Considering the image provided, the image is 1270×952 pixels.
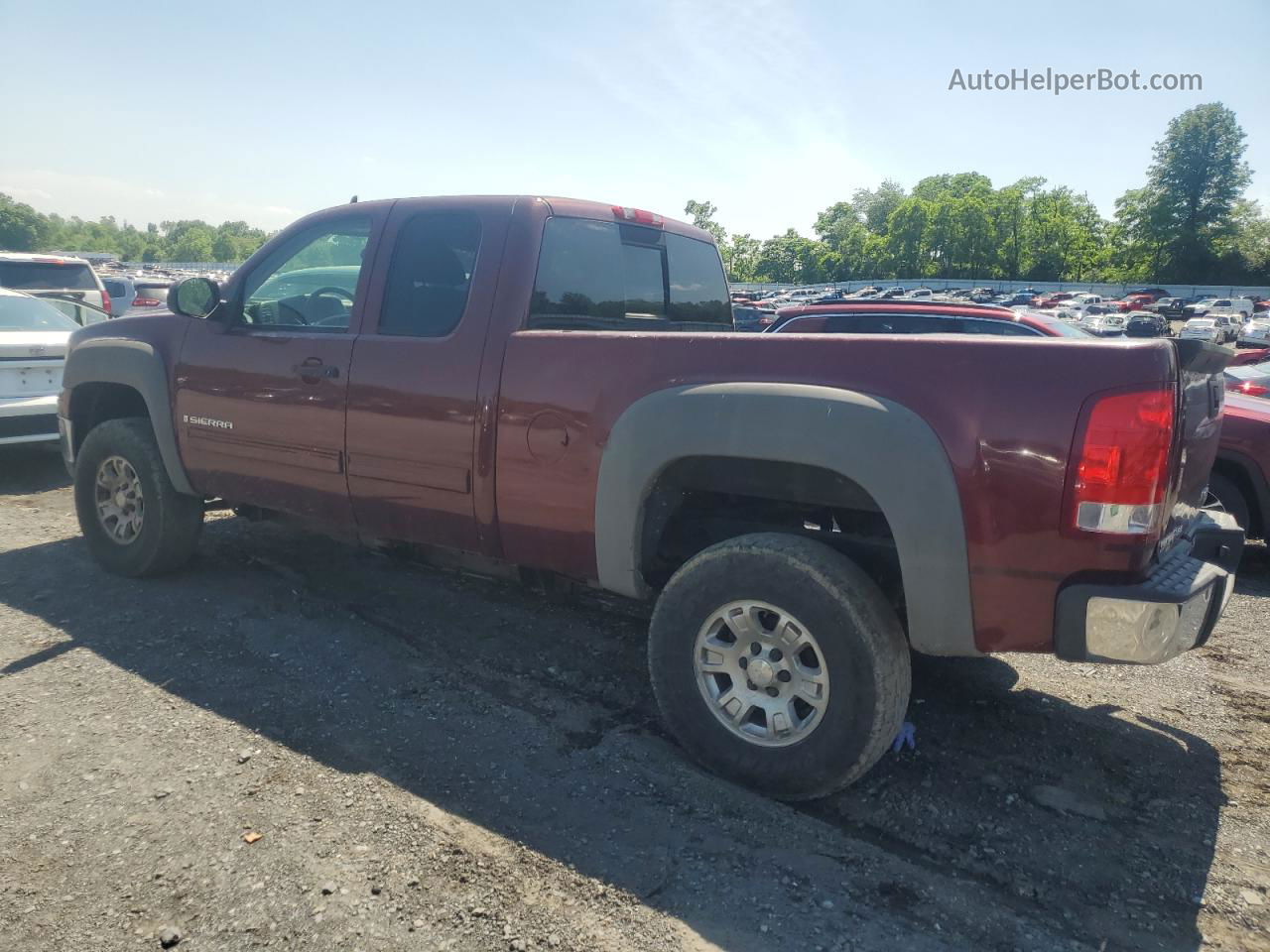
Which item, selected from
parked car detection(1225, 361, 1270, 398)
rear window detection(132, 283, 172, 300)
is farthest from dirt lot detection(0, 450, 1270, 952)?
rear window detection(132, 283, 172, 300)

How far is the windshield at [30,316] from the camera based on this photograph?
8016mm

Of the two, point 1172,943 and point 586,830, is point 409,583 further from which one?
point 1172,943

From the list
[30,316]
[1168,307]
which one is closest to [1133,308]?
[1168,307]

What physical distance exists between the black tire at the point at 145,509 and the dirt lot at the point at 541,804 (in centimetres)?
46

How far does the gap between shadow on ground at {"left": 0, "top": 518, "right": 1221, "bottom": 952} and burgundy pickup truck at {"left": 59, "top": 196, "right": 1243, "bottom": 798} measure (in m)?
0.32

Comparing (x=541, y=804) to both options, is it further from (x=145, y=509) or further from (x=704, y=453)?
(x=145, y=509)

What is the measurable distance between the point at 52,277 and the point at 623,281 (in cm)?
1114

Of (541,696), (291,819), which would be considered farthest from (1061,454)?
(291,819)

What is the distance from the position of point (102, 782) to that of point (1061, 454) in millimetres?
3201

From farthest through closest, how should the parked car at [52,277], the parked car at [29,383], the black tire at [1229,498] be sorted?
the parked car at [52,277]
the parked car at [29,383]
the black tire at [1229,498]

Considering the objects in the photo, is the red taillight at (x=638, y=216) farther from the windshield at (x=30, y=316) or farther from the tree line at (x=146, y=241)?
the tree line at (x=146, y=241)

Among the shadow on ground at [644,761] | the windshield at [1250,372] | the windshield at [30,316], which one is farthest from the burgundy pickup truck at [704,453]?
the windshield at [1250,372]

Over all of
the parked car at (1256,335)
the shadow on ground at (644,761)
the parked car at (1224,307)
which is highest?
the parked car at (1224,307)

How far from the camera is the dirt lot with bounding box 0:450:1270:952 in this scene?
2.37 m
